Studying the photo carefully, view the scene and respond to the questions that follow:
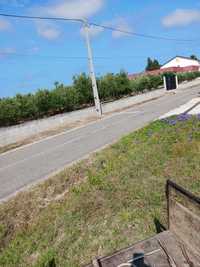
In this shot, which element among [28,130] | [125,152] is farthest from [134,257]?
[28,130]

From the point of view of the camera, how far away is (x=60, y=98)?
814 inches

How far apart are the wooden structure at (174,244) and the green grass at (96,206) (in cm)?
91

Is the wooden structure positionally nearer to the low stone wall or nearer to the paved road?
the paved road

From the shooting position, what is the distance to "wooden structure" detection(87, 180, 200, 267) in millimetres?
2443

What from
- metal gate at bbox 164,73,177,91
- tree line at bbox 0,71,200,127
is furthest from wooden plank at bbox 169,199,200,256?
metal gate at bbox 164,73,177,91

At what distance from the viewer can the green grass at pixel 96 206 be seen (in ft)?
12.5

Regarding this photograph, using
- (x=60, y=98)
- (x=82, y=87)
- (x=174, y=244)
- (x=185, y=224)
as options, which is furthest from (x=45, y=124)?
(x=185, y=224)

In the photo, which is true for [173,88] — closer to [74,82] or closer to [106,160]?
[74,82]

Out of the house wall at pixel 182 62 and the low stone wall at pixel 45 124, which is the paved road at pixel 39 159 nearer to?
the low stone wall at pixel 45 124

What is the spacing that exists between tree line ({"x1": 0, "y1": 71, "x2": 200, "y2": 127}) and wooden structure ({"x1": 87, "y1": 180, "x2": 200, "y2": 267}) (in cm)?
1602

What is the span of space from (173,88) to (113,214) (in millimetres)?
36180

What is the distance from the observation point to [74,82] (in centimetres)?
2281

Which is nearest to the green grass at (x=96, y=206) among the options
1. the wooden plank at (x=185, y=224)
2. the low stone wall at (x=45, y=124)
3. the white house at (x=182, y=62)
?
the wooden plank at (x=185, y=224)

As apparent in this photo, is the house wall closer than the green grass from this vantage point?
No
